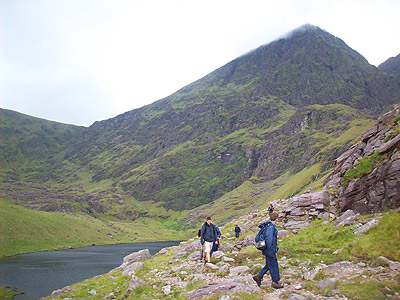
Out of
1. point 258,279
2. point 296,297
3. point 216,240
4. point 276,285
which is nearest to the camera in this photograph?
point 296,297

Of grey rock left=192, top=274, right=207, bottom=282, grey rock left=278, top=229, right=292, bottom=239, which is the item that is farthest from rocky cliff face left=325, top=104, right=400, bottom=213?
grey rock left=192, top=274, right=207, bottom=282

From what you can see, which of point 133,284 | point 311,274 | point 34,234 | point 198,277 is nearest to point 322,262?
point 311,274

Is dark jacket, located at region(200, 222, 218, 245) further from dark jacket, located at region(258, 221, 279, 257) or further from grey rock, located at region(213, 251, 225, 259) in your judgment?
dark jacket, located at region(258, 221, 279, 257)

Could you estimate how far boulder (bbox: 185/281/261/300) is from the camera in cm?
1084

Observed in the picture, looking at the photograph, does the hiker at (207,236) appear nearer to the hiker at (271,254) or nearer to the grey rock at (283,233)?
the hiker at (271,254)

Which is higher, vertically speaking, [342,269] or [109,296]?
[342,269]

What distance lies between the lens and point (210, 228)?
18328mm

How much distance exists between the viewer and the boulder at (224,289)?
1084 centimetres

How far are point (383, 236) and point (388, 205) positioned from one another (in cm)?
430

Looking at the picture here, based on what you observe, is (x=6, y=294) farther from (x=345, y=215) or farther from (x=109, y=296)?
(x=345, y=215)

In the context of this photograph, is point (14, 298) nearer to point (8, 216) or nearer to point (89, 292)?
point (89, 292)

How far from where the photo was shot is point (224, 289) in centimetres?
1133

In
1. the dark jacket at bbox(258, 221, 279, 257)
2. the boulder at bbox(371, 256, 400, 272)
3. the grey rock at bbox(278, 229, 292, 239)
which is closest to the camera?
the boulder at bbox(371, 256, 400, 272)

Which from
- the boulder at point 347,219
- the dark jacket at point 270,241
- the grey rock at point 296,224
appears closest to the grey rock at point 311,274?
the dark jacket at point 270,241
